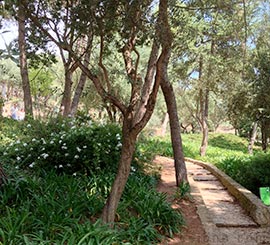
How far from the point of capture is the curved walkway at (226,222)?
4.46 metres

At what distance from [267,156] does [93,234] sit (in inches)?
245

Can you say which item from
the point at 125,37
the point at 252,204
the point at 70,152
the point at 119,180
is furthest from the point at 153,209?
the point at 125,37

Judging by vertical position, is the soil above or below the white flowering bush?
below

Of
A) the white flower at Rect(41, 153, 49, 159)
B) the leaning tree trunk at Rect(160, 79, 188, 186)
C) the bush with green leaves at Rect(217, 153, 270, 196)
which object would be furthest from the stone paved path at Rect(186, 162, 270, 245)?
the white flower at Rect(41, 153, 49, 159)

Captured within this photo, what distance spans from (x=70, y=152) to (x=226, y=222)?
299 cm

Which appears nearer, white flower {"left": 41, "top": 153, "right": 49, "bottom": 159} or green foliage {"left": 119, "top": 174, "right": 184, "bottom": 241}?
green foliage {"left": 119, "top": 174, "right": 184, "bottom": 241}

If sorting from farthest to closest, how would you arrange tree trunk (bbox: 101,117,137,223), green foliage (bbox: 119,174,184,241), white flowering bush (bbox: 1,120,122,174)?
white flowering bush (bbox: 1,120,122,174) → green foliage (bbox: 119,174,184,241) → tree trunk (bbox: 101,117,137,223)

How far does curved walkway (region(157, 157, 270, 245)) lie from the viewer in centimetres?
446

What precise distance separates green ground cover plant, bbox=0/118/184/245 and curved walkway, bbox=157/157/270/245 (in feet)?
1.77

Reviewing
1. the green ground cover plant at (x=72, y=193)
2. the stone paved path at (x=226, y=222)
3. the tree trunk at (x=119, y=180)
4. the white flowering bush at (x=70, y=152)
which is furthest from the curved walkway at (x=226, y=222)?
the white flowering bush at (x=70, y=152)

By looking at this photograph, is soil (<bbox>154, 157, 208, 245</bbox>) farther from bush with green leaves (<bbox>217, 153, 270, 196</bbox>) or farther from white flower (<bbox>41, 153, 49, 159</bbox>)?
white flower (<bbox>41, 153, 49, 159</bbox>)

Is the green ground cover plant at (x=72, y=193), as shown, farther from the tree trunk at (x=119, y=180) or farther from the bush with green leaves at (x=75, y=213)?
the tree trunk at (x=119, y=180)

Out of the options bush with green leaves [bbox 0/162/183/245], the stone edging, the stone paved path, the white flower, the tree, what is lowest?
the stone paved path

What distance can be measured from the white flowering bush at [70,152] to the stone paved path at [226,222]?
6.20 ft
